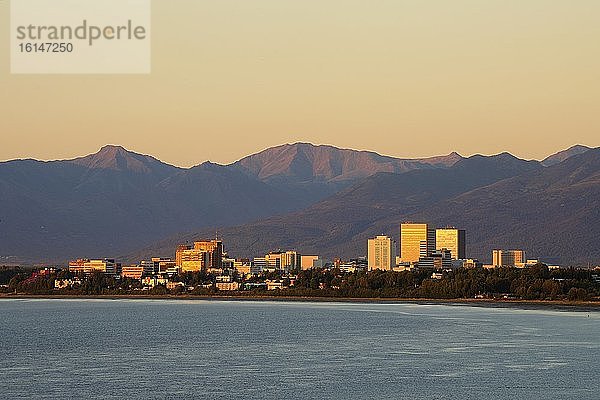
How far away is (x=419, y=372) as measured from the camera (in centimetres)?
7469

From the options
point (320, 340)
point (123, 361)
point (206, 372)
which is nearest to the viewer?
point (206, 372)

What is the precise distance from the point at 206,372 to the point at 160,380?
16.7 ft

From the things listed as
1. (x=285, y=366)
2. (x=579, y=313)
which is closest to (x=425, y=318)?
(x=579, y=313)

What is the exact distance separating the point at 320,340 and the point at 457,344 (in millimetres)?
12262

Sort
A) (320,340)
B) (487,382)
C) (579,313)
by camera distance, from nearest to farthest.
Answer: (487,382) < (320,340) < (579,313)

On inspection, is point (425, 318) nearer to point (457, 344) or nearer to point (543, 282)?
point (457, 344)

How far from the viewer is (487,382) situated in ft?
227

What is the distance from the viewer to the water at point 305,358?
6581 cm

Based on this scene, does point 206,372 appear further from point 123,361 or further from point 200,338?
point 200,338

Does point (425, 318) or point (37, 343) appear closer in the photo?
point (37, 343)

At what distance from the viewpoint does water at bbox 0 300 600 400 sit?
2591 inches

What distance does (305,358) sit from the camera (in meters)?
84.4

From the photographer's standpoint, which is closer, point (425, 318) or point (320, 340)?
point (320, 340)

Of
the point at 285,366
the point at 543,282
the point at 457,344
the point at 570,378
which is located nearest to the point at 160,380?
the point at 285,366
